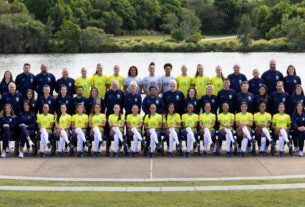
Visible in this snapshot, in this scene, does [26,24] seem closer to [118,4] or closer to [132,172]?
[118,4]

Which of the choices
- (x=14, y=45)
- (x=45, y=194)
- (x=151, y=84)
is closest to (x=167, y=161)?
(x=151, y=84)

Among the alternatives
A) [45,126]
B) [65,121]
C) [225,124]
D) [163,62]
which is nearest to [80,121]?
[65,121]

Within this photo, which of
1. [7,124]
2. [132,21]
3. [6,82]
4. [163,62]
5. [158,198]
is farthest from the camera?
[132,21]

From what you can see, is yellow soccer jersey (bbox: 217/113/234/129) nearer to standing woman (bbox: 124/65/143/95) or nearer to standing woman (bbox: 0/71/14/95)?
→ standing woman (bbox: 124/65/143/95)

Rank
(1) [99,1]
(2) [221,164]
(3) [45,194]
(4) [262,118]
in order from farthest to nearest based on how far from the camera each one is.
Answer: (1) [99,1], (4) [262,118], (2) [221,164], (3) [45,194]

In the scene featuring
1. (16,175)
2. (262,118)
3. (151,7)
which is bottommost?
(16,175)

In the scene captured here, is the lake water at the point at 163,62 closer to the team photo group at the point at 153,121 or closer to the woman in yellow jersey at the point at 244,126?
the team photo group at the point at 153,121

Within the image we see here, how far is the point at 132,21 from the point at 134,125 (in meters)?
80.0

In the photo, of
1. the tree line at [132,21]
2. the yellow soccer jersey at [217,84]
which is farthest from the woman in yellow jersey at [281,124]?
the tree line at [132,21]

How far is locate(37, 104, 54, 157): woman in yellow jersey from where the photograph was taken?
15500mm

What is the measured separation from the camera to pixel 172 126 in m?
15.6

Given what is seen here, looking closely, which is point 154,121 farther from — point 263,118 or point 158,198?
point 158,198

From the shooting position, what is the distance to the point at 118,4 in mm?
92938

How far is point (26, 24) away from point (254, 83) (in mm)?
62018
